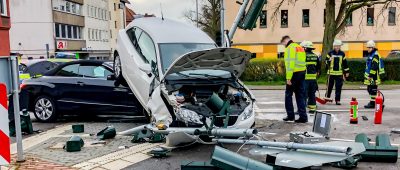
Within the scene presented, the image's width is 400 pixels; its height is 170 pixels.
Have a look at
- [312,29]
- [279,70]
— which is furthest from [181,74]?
[312,29]

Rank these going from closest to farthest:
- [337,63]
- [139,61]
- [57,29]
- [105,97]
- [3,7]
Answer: [139,61]
[105,97]
[337,63]
[3,7]
[57,29]

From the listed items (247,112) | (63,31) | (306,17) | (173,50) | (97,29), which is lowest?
(247,112)

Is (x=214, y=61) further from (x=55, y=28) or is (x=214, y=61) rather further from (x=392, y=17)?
(x=55, y=28)

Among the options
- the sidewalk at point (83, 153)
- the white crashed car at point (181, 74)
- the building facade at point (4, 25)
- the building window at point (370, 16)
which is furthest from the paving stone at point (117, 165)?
Result: the building window at point (370, 16)

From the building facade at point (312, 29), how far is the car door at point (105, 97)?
3670cm

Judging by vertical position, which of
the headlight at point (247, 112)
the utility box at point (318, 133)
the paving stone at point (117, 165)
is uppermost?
the headlight at point (247, 112)

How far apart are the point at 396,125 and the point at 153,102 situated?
5.31 metres

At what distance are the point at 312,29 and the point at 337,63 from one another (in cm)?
3548

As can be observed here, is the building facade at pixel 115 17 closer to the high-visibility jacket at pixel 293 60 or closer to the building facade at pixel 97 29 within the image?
the building facade at pixel 97 29

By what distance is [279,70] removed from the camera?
24562 millimetres

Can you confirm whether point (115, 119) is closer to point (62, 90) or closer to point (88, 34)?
point (62, 90)

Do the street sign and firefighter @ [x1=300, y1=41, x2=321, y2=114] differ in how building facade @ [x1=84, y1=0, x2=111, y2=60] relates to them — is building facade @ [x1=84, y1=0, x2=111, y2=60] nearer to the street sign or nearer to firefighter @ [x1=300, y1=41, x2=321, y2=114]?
the street sign

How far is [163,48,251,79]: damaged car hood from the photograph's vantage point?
7.65 m

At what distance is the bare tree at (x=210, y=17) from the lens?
1923 inches
